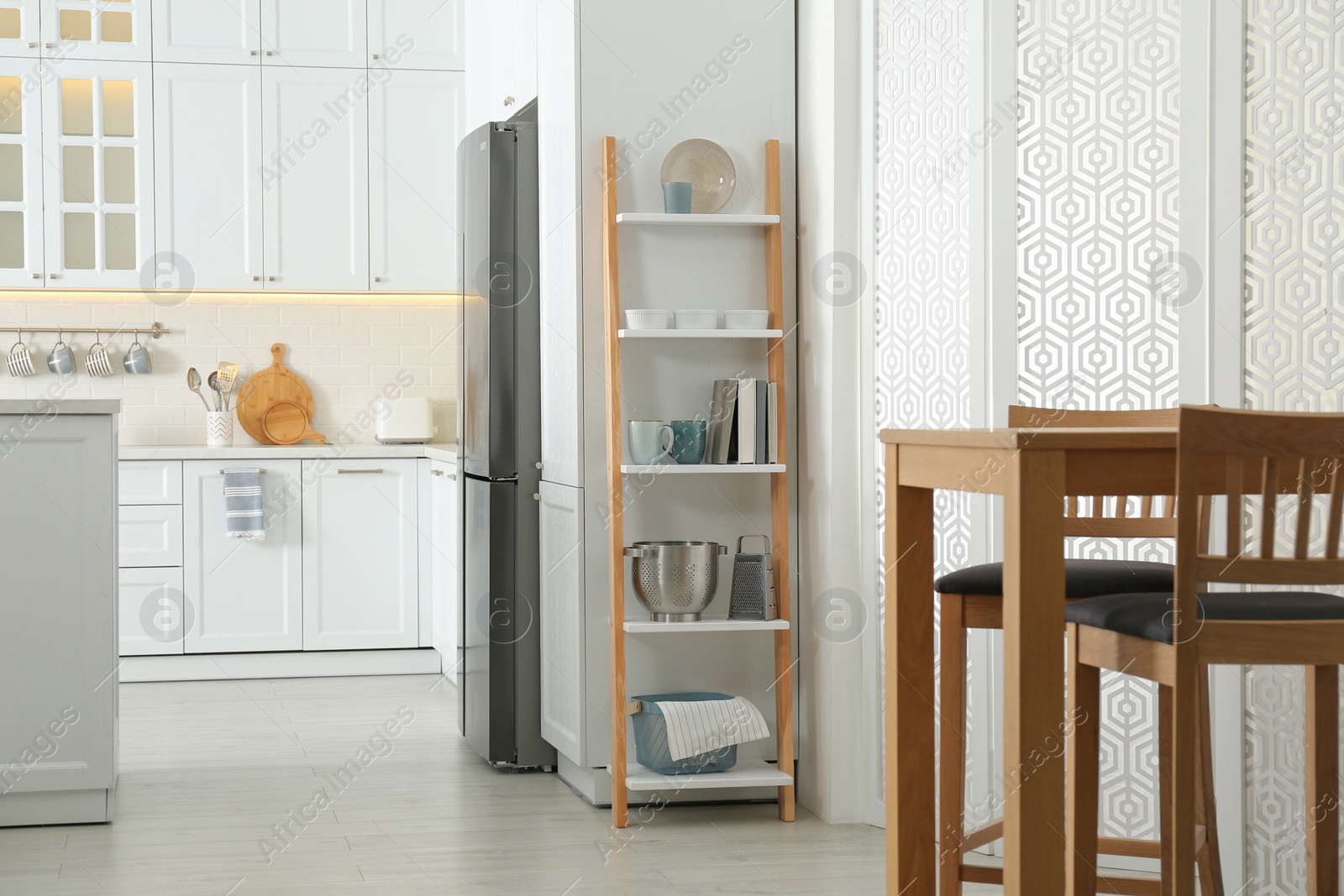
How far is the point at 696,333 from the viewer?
302 centimetres

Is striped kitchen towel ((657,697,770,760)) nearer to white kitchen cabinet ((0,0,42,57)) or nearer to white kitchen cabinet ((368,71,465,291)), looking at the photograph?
white kitchen cabinet ((368,71,465,291))

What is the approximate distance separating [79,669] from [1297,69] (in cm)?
286

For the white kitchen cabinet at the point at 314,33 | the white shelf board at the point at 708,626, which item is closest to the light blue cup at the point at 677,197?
the white shelf board at the point at 708,626

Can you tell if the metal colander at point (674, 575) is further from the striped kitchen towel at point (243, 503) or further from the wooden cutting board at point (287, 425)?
the wooden cutting board at point (287, 425)

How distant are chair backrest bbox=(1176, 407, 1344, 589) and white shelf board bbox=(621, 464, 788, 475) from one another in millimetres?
1489

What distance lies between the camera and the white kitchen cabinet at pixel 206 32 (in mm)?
4922

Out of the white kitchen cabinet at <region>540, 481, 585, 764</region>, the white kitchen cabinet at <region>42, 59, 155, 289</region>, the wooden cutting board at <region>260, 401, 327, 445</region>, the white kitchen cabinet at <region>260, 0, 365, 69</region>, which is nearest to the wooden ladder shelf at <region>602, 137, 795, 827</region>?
the white kitchen cabinet at <region>540, 481, 585, 764</region>

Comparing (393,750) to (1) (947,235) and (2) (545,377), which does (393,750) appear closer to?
(2) (545,377)

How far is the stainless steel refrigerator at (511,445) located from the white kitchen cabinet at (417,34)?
1.82m

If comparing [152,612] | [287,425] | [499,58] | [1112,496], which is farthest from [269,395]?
[1112,496]

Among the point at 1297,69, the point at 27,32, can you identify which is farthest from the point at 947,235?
the point at 27,32

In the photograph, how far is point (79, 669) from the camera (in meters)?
2.94

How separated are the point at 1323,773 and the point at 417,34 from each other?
4424 millimetres

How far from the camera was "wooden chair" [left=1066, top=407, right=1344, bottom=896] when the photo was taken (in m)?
1.50
